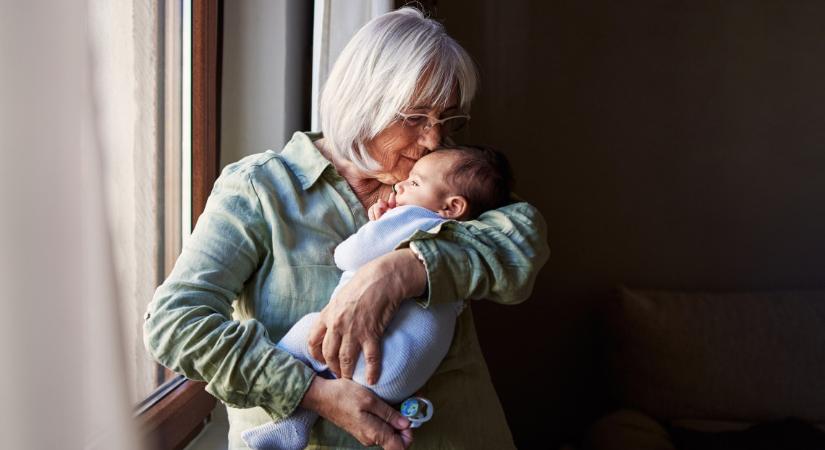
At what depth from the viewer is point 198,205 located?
1.67 m

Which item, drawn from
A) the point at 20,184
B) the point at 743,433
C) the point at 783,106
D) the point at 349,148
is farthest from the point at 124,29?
the point at 783,106

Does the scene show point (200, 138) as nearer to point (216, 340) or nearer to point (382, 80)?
point (382, 80)

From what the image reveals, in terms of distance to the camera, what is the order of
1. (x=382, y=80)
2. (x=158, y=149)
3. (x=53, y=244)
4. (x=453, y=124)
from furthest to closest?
(x=158, y=149) < (x=453, y=124) < (x=382, y=80) < (x=53, y=244)

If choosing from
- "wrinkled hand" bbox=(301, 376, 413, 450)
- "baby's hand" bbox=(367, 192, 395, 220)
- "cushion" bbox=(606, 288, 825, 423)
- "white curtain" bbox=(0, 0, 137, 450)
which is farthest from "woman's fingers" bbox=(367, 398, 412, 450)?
"cushion" bbox=(606, 288, 825, 423)

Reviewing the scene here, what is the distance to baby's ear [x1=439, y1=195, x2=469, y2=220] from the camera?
4.02 feet

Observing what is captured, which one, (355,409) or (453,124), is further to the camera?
(453,124)

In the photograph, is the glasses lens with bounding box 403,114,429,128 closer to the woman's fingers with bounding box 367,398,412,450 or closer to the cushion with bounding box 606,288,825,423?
the woman's fingers with bounding box 367,398,412,450

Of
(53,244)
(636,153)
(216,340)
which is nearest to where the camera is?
(53,244)

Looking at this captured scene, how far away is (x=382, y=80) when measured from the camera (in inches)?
47.8

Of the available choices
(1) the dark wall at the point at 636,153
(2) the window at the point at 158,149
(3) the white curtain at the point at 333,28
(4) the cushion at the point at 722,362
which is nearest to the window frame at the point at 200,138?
(2) the window at the point at 158,149

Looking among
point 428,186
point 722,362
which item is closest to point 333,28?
point 428,186

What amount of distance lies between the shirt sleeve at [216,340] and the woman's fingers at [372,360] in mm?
85

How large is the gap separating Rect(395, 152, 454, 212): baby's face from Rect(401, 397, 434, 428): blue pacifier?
347 mm

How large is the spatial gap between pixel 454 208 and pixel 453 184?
0.14 ft
